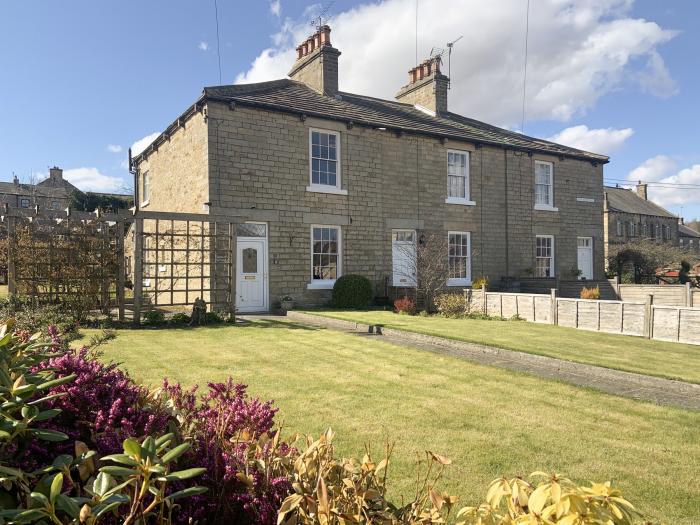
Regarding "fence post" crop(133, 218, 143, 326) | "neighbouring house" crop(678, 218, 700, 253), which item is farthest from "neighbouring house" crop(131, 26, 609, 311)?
"neighbouring house" crop(678, 218, 700, 253)

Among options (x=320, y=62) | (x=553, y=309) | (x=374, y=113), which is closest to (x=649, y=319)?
(x=553, y=309)

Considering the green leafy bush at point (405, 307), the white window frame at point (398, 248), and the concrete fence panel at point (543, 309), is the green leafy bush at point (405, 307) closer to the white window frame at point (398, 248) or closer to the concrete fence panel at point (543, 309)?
the white window frame at point (398, 248)

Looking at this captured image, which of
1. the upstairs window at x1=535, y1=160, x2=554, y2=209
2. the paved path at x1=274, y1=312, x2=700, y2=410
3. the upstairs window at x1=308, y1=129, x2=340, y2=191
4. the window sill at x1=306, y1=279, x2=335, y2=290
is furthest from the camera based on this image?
the upstairs window at x1=535, y1=160, x2=554, y2=209

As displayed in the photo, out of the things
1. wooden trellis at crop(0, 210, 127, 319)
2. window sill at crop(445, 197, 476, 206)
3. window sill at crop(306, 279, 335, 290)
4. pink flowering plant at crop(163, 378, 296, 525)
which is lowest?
pink flowering plant at crop(163, 378, 296, 525)

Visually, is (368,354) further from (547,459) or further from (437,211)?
(437,211)

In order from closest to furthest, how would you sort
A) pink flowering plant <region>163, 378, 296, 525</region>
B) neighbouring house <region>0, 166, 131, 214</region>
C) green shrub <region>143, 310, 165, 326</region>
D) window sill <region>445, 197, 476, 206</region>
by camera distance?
pink flowering plant <region>163, 378, 296, 525</region> → green shrub <region>143, 310, 165, 326</region> → window sill <region>445, 197, 476, 206</region> → neighbouring house <region>0, 166, 131, 214</region>

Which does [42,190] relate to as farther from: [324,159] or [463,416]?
[463,416]

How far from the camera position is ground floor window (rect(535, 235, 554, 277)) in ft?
72.3

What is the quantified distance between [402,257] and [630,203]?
42.1m

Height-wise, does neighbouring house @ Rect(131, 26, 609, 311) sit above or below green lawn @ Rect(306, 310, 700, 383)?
above

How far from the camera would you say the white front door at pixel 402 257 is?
1805cm

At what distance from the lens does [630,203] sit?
5016 centimetres

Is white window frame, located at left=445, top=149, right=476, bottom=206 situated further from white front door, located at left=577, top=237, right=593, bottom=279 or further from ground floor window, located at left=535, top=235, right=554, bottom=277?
white front door, located at left=577, top=237, right=593, bottom=279

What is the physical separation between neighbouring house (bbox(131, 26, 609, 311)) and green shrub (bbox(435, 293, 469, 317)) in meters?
2.06
